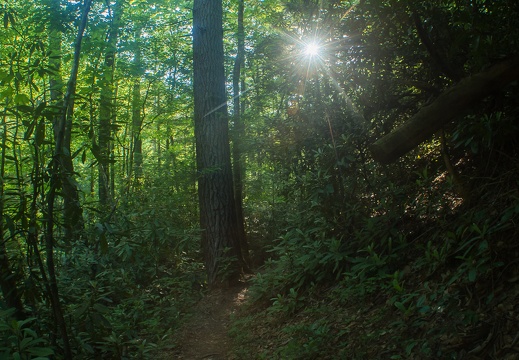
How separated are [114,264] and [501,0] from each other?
25.6ft

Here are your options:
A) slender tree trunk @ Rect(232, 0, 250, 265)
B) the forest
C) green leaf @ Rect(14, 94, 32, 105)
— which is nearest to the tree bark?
the forest

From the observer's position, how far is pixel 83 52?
938 cm

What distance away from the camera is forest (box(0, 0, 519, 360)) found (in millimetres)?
3629

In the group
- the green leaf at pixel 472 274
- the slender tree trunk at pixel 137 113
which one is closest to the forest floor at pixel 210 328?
the green leaf at pixel 472 274

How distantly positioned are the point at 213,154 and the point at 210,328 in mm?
3540

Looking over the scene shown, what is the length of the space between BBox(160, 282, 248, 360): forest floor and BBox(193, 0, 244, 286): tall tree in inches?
15.3

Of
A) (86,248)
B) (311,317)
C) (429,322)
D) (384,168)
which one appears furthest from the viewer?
(86,248)

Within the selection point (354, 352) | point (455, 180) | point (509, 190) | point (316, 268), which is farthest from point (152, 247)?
point (509, 190)

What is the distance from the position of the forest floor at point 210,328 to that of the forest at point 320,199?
14 cm

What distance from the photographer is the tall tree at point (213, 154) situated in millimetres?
8477

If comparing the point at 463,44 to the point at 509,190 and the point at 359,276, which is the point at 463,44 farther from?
the point at 359,276

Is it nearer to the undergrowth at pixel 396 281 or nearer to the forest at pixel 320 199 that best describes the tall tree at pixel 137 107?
the forest at pixel 320 199

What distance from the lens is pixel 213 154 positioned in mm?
8719

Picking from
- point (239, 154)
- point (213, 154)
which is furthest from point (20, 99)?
point (239, 154)
